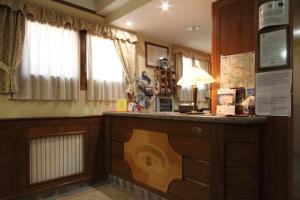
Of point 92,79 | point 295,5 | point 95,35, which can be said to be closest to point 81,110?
point 92,79

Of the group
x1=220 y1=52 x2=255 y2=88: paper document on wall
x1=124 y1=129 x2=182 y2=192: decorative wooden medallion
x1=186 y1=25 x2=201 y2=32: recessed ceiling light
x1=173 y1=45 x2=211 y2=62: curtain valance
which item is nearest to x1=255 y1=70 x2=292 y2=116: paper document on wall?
x1=220 y1=52 x2=255 y2=88: paper document on wall

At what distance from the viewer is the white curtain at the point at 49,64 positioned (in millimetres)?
2520

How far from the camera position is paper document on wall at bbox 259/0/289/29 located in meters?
1.52

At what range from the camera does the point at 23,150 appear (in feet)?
7.95

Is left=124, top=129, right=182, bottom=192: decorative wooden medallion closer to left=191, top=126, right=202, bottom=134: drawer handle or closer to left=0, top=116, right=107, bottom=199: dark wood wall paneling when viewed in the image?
left=191, top=126, right=202, bottom=134: drawer handle

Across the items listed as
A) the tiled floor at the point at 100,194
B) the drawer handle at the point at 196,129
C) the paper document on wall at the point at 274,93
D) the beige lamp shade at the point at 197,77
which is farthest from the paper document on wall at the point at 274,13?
the tiled floor at the point at 100,194

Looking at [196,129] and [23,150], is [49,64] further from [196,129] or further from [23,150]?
[196,129]

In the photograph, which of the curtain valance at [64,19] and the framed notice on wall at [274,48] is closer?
the framed notice on wall at [274,48]

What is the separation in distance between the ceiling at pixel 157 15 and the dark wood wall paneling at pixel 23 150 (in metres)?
1.60

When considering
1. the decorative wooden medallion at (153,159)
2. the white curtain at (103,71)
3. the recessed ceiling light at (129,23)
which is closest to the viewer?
the decorative wooden medallion at (153,159)

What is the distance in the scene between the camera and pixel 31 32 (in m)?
2.57

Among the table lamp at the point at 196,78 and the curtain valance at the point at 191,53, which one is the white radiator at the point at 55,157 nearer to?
the table lamp at the point at 196,78

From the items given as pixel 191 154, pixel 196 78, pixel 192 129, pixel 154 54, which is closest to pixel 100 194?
pixel 191 154

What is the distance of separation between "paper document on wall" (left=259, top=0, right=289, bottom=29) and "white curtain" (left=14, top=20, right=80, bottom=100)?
2327 millimetres
